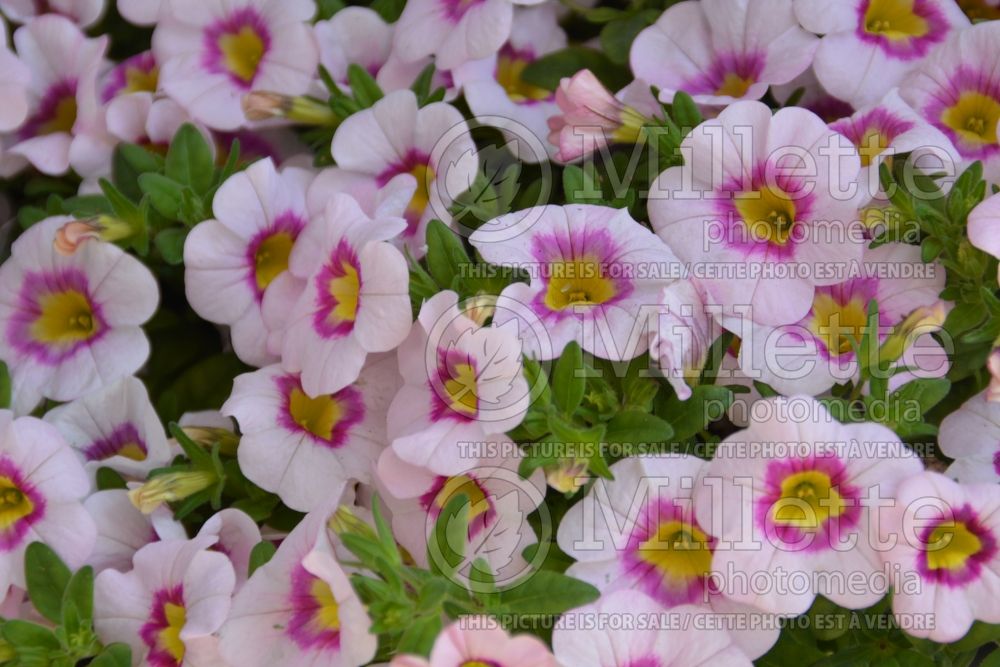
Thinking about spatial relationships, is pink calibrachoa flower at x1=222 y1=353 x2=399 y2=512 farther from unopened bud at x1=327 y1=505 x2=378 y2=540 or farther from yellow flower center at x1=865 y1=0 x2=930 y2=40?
yellow flower center at x1=865 y1=0 x2=930 y2=40

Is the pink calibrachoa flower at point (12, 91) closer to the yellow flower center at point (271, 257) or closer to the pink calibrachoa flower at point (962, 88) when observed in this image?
the yellow flower center at point (271, 257)

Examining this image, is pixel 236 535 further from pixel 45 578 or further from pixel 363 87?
pixel 363 87

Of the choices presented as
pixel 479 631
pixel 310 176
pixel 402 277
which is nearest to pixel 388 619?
pixel 479 631

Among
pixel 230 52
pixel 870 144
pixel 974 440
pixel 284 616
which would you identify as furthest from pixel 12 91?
pixel 974 440

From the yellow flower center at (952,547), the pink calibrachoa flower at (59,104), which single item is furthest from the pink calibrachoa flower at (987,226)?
the pink calibrachoa flower at (59,104)

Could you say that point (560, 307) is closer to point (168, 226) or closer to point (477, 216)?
point (477, 216)

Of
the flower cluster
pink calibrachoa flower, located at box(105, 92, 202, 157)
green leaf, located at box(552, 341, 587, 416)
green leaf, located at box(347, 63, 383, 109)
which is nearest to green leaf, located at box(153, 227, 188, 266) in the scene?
the flower cluster
